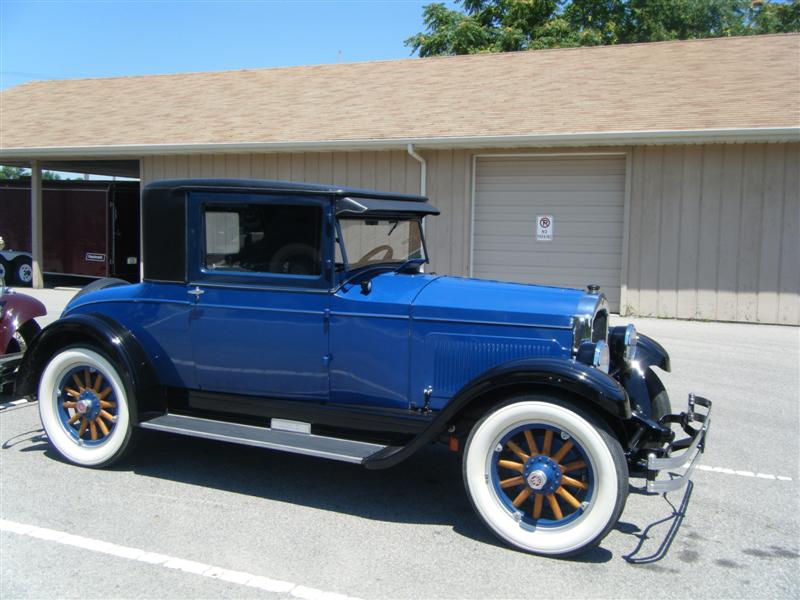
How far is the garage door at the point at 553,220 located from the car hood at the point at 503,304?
781 cm

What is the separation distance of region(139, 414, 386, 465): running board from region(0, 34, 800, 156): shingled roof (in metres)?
7.89

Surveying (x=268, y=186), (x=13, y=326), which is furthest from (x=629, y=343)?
(x=13, y=326)

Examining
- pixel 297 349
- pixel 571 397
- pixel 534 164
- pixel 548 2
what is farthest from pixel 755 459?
pixel 548 2

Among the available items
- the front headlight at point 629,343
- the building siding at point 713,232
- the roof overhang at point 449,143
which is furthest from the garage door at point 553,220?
the front headlight at point 629,343

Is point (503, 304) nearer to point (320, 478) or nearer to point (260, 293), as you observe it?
point (260, 293)

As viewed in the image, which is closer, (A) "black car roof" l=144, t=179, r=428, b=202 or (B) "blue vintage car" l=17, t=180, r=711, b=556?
(B) "blue vintage car" l=17, t=180, r=711, b=556

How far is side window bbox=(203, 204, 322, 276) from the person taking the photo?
4023mm

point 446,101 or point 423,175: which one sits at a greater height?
point 446,101

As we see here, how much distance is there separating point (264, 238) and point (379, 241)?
758 mm

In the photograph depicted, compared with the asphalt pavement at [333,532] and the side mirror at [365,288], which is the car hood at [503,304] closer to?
the side mirror at [365,288]

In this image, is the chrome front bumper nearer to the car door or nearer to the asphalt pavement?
the asphalt pavement

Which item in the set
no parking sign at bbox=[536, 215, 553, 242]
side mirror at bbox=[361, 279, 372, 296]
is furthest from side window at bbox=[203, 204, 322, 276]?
no parking sign at bbox=[536, 215, 553, 242]

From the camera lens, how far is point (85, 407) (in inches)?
177

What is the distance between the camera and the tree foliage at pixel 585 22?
23.1 m
